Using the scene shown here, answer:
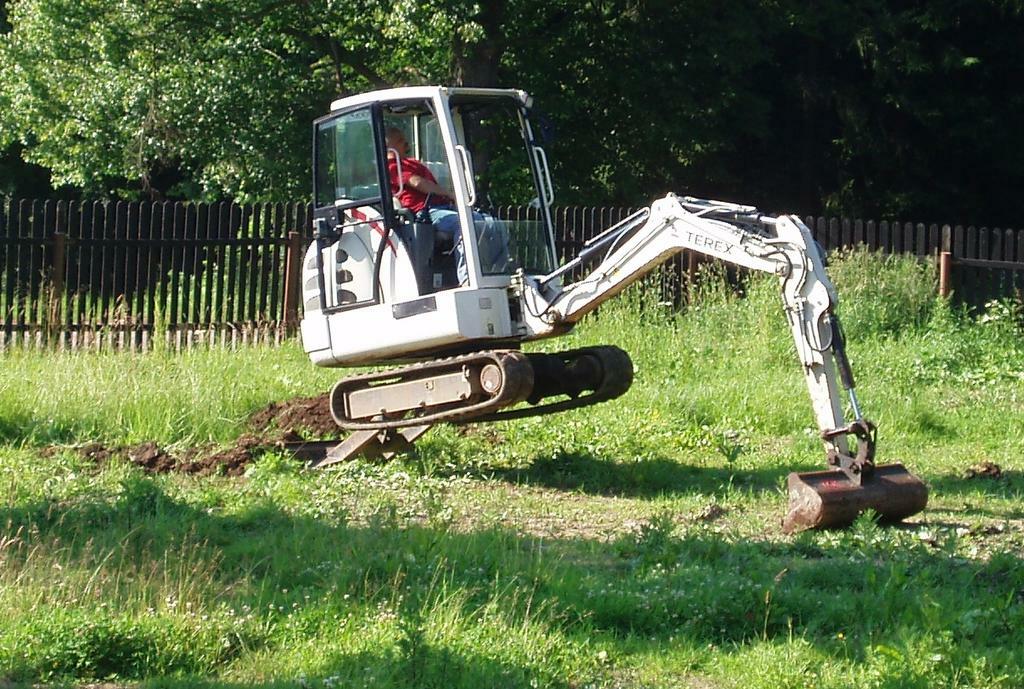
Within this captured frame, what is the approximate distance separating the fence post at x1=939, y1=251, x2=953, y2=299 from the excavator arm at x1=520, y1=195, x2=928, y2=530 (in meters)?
9.16

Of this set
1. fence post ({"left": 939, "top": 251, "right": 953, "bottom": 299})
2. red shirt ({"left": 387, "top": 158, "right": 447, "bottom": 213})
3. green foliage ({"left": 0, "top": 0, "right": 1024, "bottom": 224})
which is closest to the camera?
red shirt ({"left": 387, "top": 158, "right": 447, "bottom": 213})

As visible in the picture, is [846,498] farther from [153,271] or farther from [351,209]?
[153,271]

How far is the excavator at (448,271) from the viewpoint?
32.1 feet

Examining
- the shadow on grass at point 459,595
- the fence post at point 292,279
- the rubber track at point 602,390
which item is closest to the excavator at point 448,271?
the rubber track at point 602,390

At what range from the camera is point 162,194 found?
32.9m

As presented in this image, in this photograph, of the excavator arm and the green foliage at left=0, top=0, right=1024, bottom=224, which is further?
the green foliage at left=0, top=0, right=1024, bottom=224

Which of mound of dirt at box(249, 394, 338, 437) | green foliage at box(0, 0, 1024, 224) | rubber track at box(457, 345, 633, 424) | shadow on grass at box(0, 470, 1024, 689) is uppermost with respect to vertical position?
green foliage at box(0, 0, 1024, 224)

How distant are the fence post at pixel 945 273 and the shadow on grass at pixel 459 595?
10366 millimetres

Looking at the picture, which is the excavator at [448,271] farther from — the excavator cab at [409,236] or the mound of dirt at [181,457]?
the mound of dirt at [181,457]

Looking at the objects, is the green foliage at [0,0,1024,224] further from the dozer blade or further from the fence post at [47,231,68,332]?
the dozer blade

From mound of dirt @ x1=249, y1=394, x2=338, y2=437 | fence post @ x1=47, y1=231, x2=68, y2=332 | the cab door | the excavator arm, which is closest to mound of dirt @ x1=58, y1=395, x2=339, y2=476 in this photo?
mound of dirt @ x1=249, y1=394, x2=338, y2=437

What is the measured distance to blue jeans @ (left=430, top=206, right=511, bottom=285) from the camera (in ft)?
33.2

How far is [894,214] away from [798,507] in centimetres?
2112

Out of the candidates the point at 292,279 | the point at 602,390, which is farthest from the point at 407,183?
the point at 292,279
